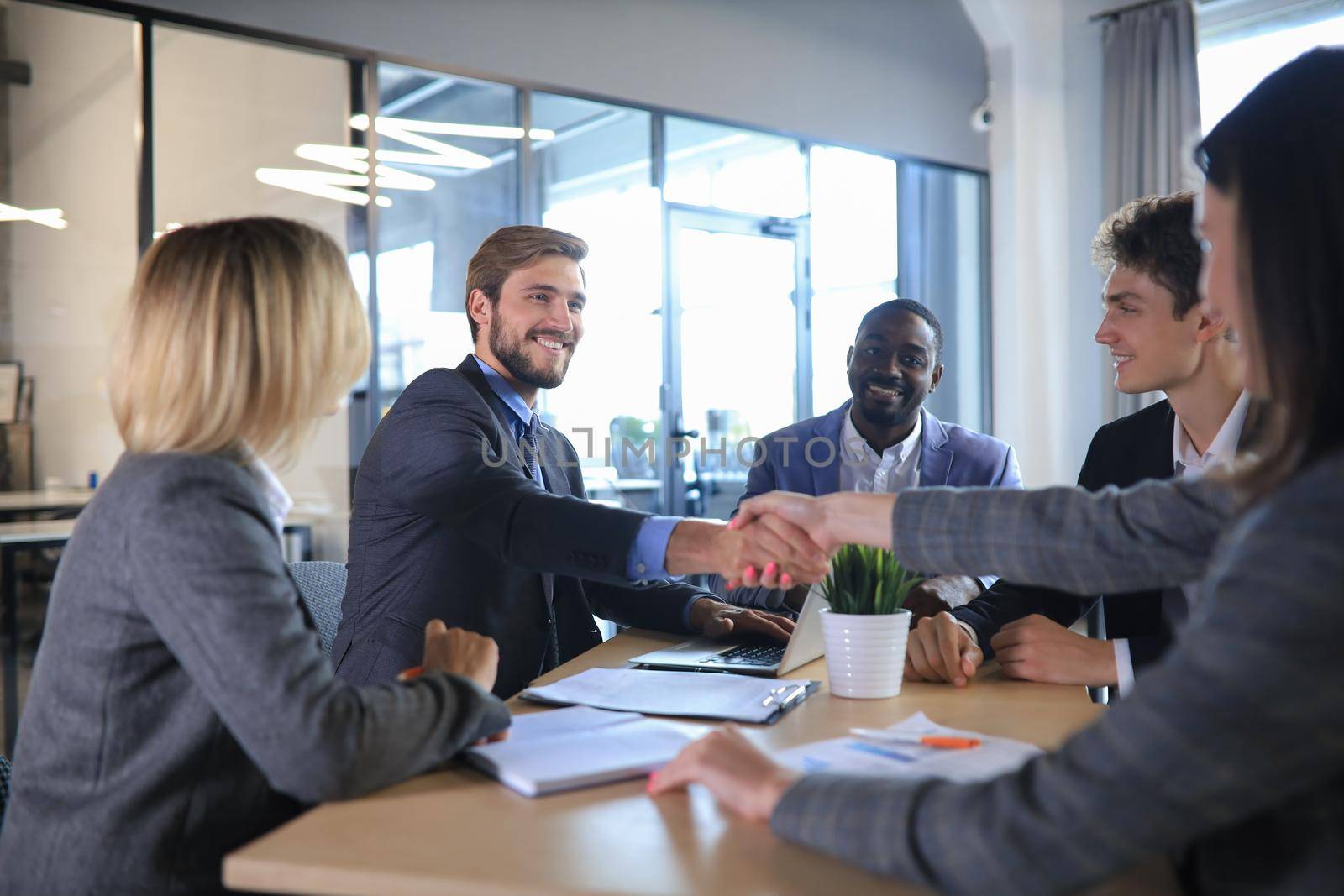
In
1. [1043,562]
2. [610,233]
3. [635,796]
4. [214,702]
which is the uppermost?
[610,233]

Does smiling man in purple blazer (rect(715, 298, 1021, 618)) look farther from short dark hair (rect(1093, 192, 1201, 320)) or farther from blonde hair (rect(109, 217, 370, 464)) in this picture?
blonde hair (rect(109, 217, 370, 464))

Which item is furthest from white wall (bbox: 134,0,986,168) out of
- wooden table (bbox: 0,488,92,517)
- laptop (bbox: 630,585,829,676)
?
laptop (bbox: 630,585,829,676)

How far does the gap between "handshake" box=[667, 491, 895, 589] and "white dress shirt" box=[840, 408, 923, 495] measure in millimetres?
1447

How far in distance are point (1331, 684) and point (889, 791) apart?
0.33 metres

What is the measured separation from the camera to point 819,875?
85 centimetres

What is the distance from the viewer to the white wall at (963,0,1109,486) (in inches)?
227

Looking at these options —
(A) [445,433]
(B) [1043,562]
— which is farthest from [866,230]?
(B) [1043,562]

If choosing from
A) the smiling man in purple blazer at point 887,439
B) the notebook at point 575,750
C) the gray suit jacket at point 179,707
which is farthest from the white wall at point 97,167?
the notebook at point 575,750

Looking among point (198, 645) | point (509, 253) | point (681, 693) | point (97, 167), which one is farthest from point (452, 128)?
point (198, 645)

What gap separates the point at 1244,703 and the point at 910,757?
0.50 m

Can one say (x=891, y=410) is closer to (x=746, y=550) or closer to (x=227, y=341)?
(x=746, y=550)

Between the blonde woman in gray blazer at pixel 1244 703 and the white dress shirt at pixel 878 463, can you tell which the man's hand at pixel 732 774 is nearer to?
the blonde woman in gray blazer at pixel 1244 703

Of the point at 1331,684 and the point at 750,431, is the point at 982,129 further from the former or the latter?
the point at 1331,684

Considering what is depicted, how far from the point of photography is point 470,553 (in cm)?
198
